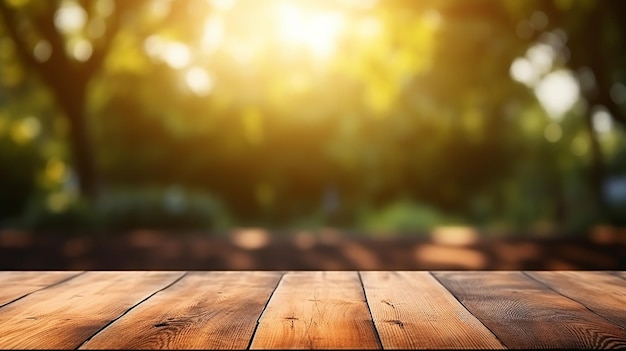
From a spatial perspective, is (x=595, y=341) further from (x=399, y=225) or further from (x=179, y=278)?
(x=399, y=225)

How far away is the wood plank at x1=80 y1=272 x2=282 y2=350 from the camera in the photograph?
1761 mm

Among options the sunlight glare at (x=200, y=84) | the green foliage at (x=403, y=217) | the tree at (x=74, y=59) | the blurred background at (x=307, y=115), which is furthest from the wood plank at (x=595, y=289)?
the sunlight glare at (x=200, y=84)

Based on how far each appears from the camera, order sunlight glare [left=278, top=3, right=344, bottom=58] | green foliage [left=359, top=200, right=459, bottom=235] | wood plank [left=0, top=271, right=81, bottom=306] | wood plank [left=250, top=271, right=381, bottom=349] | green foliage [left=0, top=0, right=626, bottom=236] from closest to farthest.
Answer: wood plank [left=250, top=271, right=381, bottom=349] → wood plank [left=0, top=271, right=81, bottom=306] → sunlight glare [left=278, top=3, right=344, bottom=58] → green foliage [left=0, top=0, right=626, bottom=236] → green foliage [left=359, top=200, right=459, bottom=235]

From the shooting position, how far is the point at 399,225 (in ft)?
51.9

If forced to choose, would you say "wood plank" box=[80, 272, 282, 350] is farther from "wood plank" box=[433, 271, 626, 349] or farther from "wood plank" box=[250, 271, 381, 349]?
"wood plank" box=[433, 271, 626, 349]

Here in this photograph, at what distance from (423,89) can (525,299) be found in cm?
2014

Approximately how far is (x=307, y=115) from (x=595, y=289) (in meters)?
16.8

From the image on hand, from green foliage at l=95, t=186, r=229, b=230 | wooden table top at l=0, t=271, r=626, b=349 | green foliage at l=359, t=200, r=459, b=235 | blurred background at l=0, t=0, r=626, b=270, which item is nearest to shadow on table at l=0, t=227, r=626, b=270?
blurred background at l=0, t=0, r=626, b=270

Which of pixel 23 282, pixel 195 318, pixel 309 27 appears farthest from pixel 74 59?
pixel 195 318

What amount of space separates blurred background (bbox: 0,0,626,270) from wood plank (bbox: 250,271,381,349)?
23.0 feet

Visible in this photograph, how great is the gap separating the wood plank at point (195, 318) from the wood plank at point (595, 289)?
3.35ft

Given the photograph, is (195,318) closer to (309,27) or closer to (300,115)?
(309,27)

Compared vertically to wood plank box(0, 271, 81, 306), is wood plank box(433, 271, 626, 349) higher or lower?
lower

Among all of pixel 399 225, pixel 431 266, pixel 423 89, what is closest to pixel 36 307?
pixel 431 266
